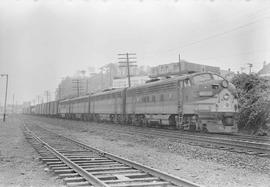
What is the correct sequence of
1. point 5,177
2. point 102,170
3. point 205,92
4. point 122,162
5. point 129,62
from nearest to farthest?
point 5,177 → point 102,170 → point 122,162 → point 205,92 → point 129,62

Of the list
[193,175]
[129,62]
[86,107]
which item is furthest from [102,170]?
[129,62]

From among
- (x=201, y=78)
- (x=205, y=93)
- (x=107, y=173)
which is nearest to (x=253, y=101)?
(x=201, y=78)

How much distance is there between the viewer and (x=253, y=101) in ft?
64.7

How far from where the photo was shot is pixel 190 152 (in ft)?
37.9

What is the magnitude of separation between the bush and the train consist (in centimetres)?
217

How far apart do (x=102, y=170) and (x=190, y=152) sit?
4.33 metres

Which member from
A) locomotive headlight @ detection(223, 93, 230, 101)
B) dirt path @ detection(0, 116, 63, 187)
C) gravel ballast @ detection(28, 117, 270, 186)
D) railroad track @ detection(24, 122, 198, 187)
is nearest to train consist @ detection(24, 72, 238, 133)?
locomotive headlight @ detection(223, 93, 230, 101)

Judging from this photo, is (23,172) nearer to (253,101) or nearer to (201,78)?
(201,78)

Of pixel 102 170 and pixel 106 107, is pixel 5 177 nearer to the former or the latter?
pixel 102 170

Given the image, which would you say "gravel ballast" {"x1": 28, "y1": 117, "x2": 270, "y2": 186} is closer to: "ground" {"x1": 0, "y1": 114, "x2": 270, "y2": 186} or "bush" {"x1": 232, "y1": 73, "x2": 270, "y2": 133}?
"ground" {"x1": 0, "y1": 114, "x2": 270, "y2": 186}

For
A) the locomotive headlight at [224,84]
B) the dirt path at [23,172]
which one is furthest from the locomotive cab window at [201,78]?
the dirt path at [23,172]

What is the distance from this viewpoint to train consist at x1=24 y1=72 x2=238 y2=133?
1673 cm

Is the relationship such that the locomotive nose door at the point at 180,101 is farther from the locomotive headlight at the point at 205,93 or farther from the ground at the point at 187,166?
the ground at the point at 187,166

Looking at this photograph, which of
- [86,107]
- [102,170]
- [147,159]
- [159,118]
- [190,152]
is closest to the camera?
[102,170]
